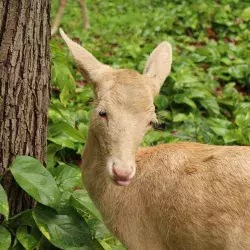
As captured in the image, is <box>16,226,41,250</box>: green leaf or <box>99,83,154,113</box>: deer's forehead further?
<box>16,226,41,250</box>: green leaf

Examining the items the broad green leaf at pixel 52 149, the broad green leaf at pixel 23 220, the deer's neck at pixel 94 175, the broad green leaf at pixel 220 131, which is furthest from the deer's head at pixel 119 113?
the broad green leaf at pixel 220 131

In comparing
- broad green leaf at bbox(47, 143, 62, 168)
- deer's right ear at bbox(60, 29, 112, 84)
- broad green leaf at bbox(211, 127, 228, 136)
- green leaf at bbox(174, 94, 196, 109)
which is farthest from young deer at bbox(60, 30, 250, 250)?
green leaf at bbox(174, 94, 196, 109)

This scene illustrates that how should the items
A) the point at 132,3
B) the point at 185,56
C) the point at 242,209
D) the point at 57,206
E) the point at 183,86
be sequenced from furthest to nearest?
the point at 132,3
the point at 185,56
the point at 183,86
the point at 57,206
the point at 242,209

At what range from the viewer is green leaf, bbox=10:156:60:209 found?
150 inches

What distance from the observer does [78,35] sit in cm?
1101

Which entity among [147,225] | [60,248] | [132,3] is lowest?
[60,248]

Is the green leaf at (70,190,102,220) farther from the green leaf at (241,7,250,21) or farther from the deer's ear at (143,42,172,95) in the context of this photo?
the green leaf at (241,7,250,21)

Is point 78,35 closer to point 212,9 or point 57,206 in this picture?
point 212,9

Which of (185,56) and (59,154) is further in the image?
(185,56)

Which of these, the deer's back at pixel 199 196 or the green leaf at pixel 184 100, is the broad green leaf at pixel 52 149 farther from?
the green leaf at pixel 184 100

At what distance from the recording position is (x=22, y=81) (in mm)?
4020

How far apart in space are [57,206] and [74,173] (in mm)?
646

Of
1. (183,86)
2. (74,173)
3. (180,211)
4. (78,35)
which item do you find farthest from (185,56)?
(180,211)

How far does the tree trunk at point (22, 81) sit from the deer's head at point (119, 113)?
388 mm
